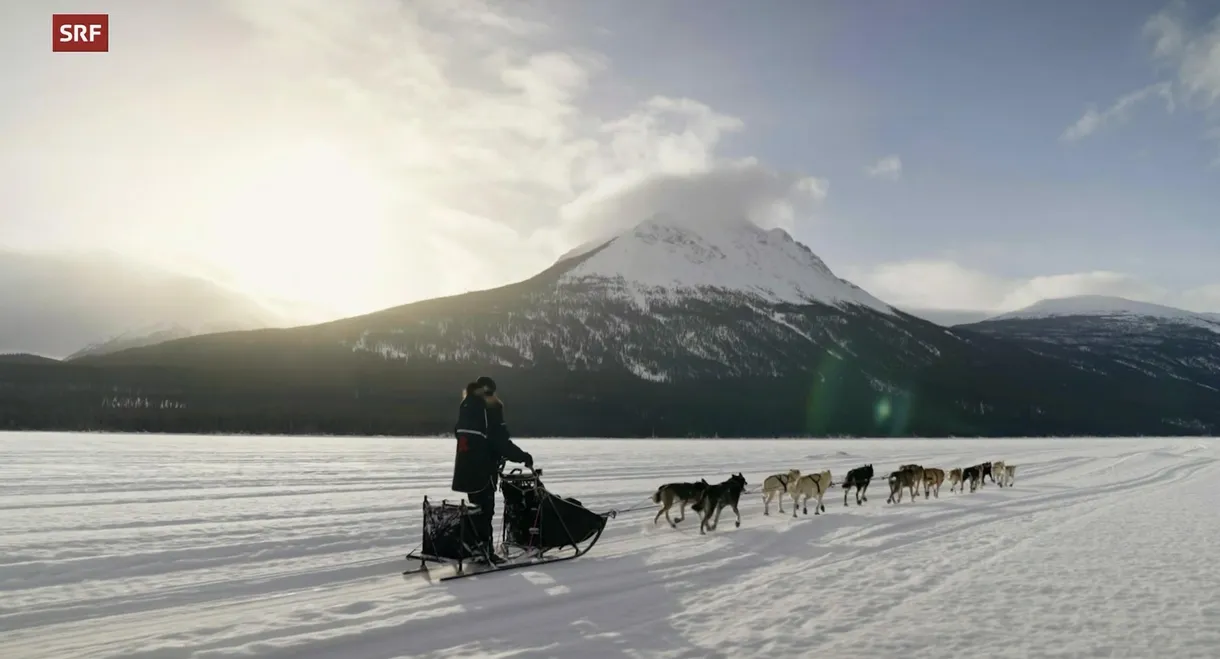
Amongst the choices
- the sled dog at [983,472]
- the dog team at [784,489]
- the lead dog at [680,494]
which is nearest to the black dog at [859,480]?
the dog team at [784,489]

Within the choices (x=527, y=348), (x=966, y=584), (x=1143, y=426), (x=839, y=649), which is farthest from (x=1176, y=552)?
(x=1143, y=426)

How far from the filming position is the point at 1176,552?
1122 cm

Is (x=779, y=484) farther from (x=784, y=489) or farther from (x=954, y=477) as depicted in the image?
(x=954, y=477)

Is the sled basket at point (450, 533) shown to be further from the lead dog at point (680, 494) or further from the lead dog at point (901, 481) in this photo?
the lead dog at point (901, 481)

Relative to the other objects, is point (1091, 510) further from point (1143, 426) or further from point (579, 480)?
point (1143, 426)

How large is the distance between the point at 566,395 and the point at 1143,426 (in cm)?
15419

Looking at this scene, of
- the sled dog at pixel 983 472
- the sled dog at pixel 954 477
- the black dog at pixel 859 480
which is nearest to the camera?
the black dog at pixel 859 480

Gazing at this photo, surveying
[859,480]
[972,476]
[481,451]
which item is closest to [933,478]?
[972,476]

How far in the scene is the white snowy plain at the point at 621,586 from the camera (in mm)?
6406

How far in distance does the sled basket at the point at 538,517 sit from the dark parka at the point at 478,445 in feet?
2.25

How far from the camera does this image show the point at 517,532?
10375mm

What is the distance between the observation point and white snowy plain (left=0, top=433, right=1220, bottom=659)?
6406 millimetres

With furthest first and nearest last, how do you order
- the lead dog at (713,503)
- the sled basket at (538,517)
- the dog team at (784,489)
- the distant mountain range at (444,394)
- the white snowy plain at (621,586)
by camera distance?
the distant mountain range at (444,394) < the dog team at (784,489) < the lead dog at (713,503) < the sled basket at (538,517) < the white snowy plain at (621,586)

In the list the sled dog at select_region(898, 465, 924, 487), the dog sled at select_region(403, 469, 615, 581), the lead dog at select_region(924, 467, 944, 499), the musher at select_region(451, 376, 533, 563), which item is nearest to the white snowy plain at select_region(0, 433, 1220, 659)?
the dog sled at select_region(403, 469, 615, 581)
